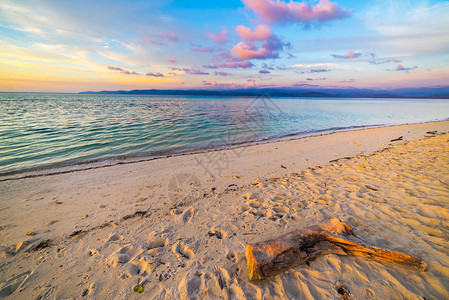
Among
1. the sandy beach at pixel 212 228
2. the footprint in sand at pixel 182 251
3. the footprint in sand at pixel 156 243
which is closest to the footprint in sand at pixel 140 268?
the sandy beach at pixel 212 228

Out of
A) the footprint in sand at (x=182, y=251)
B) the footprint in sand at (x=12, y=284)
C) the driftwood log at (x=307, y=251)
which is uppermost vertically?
the driftwood log at (x=307, y=251)

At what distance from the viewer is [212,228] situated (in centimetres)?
384

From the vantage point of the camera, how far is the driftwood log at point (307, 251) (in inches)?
102

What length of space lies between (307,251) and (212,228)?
1.89 meters

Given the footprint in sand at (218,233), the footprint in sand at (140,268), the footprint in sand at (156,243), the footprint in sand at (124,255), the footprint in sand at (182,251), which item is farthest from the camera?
the footprint in sand at (218,233)

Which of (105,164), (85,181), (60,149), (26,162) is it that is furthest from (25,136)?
(85,181)

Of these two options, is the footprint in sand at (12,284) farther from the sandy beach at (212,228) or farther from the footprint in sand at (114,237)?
the footprint in sand at (114,237)

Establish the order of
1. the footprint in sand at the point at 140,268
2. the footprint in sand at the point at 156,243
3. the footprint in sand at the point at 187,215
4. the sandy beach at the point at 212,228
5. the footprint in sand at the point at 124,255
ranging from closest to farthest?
1. the sandy beach at the point at 212,228
2. the footprint in sand at the point at 140,268
3. the footprint in sand at the point at 124,255
4. the footprint in sand at the point at 156,243
5. the footprint in sand at the point at 187,215

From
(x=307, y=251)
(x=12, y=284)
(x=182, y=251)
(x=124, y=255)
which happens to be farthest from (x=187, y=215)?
(x=12, y=284)

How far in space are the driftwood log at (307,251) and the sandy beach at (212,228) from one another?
106mm

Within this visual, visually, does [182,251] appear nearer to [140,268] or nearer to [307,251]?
[140,268]

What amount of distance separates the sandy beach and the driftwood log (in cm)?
11

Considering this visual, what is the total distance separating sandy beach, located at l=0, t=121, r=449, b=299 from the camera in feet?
8.18

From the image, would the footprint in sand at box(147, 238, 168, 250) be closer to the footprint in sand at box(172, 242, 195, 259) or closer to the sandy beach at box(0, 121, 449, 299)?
the sandy beach at box(0, 121, 449, 299)
